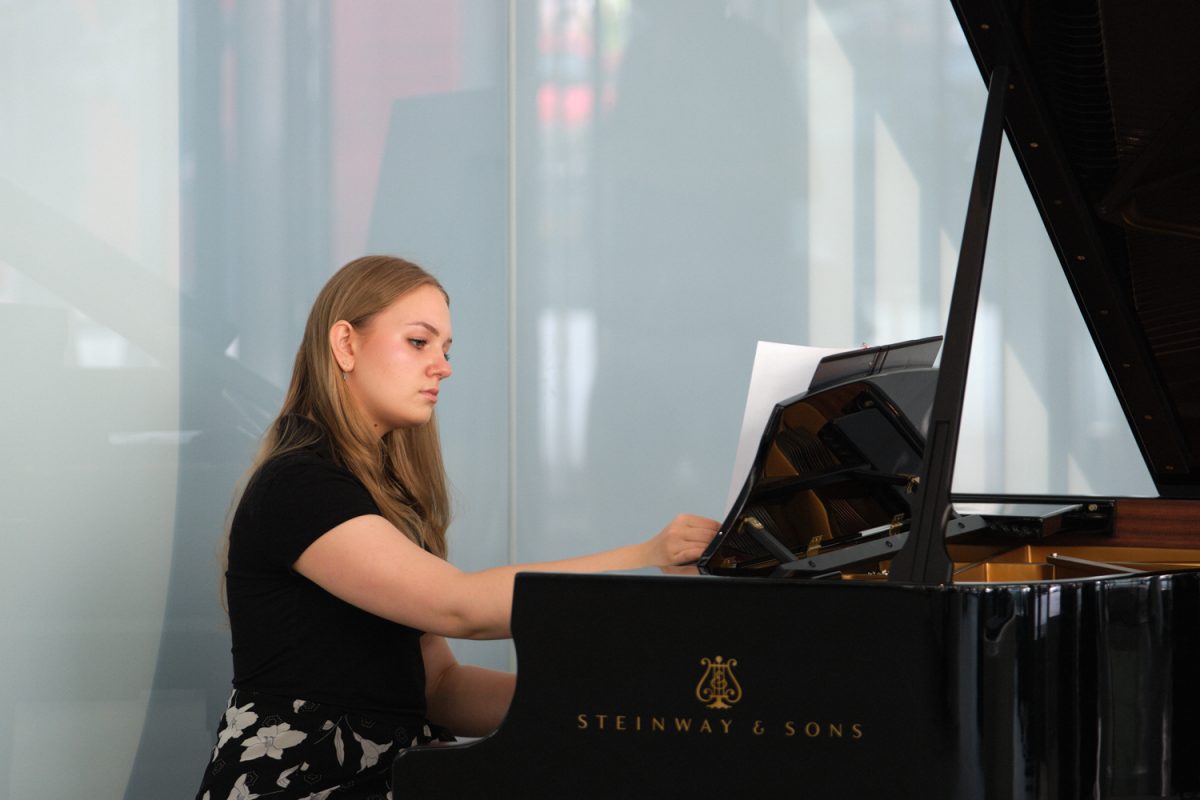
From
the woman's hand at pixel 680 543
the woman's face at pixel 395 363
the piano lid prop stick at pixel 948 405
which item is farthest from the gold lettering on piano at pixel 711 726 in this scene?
the woman's face at pixel 395 363

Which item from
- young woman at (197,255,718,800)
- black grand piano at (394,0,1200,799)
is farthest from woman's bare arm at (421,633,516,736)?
black grand piano at (394,0,1200,799)

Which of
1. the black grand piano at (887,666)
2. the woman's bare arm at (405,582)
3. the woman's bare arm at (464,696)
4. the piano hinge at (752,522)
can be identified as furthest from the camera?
the woman's bare arm at (464,696)

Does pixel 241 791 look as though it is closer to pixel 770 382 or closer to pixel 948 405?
pixel 770 382

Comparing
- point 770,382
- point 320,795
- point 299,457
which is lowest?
point 320,795

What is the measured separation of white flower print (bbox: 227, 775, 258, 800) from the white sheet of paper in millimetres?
779

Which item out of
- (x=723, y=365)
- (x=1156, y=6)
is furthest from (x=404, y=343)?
(x=723, y=365)

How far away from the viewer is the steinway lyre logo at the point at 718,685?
145cm

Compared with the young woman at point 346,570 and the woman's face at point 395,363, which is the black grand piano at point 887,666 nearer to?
the young woman at point 346,570

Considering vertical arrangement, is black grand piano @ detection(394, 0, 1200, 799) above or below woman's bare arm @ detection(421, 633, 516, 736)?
above

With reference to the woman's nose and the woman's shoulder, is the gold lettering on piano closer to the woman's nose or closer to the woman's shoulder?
the woman's shoulder

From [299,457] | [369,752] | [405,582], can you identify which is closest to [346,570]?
[405,582]

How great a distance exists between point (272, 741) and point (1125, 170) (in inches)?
59.0

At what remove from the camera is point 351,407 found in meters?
1.95

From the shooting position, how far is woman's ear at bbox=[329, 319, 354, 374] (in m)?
1.95
